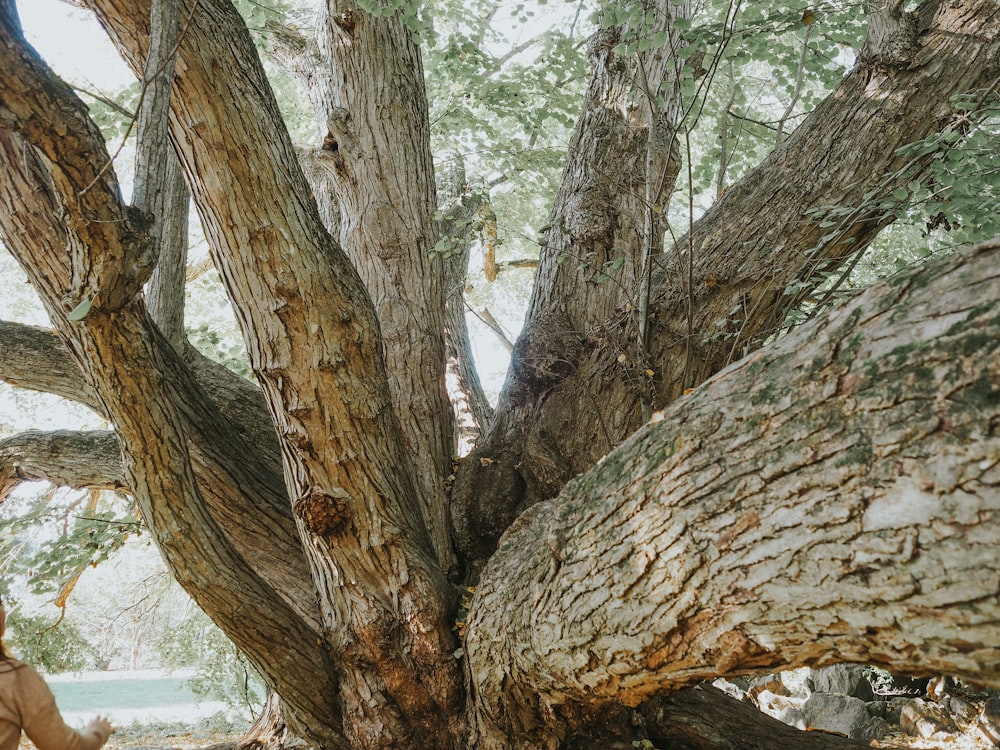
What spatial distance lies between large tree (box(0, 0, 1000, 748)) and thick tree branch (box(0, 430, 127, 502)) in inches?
0.7

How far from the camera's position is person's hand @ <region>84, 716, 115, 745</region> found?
231 cm

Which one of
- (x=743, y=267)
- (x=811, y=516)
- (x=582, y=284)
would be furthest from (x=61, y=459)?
(x=811, y=516)

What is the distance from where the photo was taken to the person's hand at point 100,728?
2.31m

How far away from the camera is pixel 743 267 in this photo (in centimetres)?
346

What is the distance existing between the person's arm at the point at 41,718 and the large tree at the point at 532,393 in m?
0.55

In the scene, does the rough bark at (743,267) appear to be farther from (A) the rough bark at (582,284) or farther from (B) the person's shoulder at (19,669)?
(B) the person's shoulder at (19,669)

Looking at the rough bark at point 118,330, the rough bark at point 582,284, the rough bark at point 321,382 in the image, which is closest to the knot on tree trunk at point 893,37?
the rough bark at point 582,284

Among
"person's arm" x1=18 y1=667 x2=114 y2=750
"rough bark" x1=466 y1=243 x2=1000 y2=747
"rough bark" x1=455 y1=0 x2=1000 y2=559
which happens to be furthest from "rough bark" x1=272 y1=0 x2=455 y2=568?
"person's arm" x1=18 y1=667 x2=114 y2=750

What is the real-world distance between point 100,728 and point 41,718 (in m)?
0.23

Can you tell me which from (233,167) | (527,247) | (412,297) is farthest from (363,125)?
(527,247)

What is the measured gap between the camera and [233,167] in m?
2.63

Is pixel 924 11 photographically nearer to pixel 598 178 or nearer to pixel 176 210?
pixel 598 178

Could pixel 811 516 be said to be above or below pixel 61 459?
below

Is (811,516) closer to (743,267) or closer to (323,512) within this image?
(323,512)
